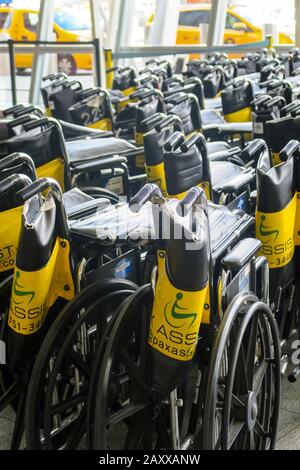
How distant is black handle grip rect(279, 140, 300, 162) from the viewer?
244 cm

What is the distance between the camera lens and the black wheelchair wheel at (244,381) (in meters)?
1.80

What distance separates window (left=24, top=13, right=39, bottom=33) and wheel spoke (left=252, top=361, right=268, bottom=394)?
22.1ft

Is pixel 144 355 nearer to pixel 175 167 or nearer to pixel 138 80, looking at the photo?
pixel 175 167

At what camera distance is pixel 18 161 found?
102 inches

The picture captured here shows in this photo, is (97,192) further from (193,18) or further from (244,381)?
(193,18)

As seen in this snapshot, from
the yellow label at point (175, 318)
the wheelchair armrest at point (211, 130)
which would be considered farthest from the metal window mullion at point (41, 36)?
the yellow label at point (175, 318)

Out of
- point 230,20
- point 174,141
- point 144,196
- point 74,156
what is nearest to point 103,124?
point 74,156

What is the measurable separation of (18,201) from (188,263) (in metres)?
0.78

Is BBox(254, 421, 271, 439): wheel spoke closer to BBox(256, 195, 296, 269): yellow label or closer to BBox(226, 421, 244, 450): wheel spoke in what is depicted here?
BBox(226, 421, 244, 450): wheel spoke

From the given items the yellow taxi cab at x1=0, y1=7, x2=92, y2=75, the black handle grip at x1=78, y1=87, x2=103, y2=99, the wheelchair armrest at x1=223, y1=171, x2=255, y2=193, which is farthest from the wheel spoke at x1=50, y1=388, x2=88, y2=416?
the yellow taxi cab at x1=0, y1=7, x2=92, y2=75

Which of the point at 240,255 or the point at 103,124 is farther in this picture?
the point at 103,124

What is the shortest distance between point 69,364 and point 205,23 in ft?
21.9

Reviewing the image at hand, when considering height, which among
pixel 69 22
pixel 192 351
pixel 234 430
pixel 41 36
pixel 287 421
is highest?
pixel 69 22

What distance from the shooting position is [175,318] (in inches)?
72.7
